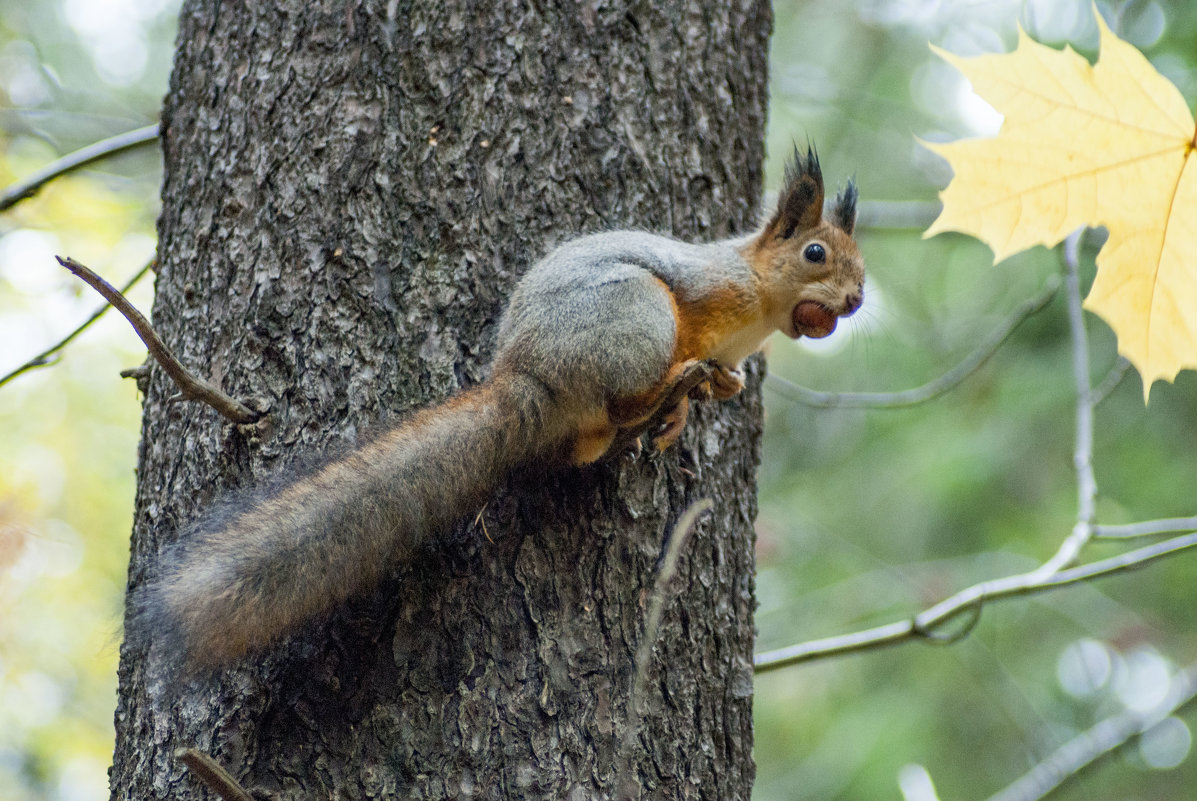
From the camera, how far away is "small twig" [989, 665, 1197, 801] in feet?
7.42

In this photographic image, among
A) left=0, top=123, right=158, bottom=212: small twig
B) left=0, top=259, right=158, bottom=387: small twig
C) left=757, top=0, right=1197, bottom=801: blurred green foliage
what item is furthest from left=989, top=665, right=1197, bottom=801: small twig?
left=0, top=123, right=158, bottom=212: small twig

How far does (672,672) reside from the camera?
1.59 meters

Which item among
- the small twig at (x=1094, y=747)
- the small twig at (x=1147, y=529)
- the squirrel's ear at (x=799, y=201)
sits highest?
the squirrel's ear at (x=799, y=201)

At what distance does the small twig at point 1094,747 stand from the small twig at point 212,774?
1783 millimetres

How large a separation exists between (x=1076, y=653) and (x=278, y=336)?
11.9 ft

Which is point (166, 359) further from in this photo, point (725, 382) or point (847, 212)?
point (847, 212)

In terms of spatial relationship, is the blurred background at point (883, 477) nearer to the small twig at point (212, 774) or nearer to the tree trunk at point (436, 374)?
the tree trunk at point (436, 374)

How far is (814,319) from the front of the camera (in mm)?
1792

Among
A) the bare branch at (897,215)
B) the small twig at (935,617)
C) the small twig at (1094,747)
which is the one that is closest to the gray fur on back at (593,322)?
the small twig at (935,617)

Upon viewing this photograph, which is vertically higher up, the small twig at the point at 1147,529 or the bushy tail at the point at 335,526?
the bushy tail at the point at 335,526

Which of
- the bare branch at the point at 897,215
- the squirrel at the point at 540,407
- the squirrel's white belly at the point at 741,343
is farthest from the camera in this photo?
the bare branch at the point at 897,215

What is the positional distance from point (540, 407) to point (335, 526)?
0.36 m

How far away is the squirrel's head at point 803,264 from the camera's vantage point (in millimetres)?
1794

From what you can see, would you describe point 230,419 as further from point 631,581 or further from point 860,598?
point 860,598
